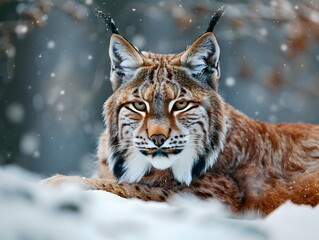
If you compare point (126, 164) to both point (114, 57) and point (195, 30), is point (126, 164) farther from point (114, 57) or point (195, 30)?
point (195, 30)

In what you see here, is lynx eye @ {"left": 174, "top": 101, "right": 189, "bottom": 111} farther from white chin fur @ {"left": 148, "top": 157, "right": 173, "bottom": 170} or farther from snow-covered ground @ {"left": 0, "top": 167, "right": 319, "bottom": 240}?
snow-covered ground @ {"left": 0, "top": 167, "right": 319, "bottom": 240}

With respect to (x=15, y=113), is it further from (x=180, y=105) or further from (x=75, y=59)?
(x=180, y=105)

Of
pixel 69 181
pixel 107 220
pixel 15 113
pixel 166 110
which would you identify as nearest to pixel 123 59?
pixel 166 110

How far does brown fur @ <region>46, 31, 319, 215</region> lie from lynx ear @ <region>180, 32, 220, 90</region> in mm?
19

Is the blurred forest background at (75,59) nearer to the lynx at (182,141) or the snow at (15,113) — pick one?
the snow at (15,113)

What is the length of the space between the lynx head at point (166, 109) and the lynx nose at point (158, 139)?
38 millimetres

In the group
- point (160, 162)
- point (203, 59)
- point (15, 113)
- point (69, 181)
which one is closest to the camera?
point (69, 181)

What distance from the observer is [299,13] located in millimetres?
5363

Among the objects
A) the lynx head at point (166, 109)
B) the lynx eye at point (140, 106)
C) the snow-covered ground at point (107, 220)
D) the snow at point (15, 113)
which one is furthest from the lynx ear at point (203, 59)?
the snow at point (15, 113)

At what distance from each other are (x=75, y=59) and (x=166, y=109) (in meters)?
1.29

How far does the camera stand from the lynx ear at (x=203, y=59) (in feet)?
12.8

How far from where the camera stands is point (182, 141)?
377 cm

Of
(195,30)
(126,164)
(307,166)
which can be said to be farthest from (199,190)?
(195,30)

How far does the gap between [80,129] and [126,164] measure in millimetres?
1148
